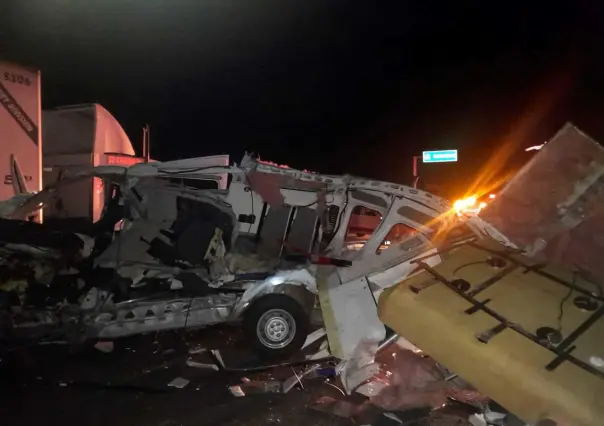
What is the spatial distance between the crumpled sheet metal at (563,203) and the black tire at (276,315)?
7.67 feet

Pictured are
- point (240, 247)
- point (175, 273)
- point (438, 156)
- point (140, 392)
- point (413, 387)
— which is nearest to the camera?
Result: point (413, 387)

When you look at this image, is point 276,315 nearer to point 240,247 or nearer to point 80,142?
point 240,247

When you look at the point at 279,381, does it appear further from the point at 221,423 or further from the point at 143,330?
the point at 143,330

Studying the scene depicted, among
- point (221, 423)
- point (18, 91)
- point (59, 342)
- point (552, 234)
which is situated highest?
point (18, 91)

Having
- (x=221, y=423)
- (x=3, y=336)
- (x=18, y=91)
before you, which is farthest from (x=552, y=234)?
(x=18, y=91)

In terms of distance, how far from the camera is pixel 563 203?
16.9 feet

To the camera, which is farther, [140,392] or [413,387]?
[140,392]

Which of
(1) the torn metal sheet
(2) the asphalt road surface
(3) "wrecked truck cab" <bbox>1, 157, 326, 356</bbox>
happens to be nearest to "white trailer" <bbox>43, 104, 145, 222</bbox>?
(3) "wrecked truck cab" <bbox>1, 157, 326, 356</bbox>

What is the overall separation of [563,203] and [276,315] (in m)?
3.11

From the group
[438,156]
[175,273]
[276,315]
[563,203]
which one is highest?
[438,156]

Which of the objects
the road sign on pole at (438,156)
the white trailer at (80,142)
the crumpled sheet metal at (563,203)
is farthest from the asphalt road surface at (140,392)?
the road sign on pole at (438,156)

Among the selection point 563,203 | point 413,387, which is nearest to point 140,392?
point 413,387

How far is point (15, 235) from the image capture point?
6.15 metres

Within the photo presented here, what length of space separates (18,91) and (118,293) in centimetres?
506
